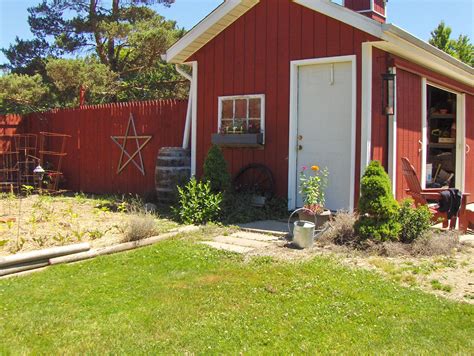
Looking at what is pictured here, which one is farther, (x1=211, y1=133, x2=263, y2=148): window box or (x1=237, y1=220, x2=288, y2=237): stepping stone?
(x1=211, y1=133, x2=263, y2=148): window box

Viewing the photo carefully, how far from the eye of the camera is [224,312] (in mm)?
3646

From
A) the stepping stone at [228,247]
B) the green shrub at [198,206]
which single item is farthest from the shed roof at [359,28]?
the stepping stone at [228,247]

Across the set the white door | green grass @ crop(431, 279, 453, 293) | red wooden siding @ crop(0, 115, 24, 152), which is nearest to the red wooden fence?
red wooden siding @ crop(0, 115, 24, 152)

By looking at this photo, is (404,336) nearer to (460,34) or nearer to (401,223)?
(401,223)

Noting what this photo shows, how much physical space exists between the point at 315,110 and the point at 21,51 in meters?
17.3

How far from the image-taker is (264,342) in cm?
315

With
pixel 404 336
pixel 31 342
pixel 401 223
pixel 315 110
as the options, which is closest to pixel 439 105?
pixel 315 110

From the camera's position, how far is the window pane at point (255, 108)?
823 cm

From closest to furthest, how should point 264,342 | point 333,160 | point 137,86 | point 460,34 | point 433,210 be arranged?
1. point 264,342
2. point 433,210
3. point 333,160
4. point 137,86
5. point 460,34

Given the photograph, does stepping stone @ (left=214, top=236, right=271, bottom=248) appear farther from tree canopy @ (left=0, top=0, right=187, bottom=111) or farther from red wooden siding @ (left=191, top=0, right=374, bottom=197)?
tree canopy @ (left=0, top=0, right=187, bottom=111)

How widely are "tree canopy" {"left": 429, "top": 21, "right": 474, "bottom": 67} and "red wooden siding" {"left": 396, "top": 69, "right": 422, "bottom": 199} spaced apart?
2177 cm

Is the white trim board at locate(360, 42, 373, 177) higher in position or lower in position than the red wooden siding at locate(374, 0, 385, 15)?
lower

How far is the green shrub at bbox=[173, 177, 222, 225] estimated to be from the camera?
7.07m

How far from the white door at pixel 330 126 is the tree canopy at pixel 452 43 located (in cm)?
2306
